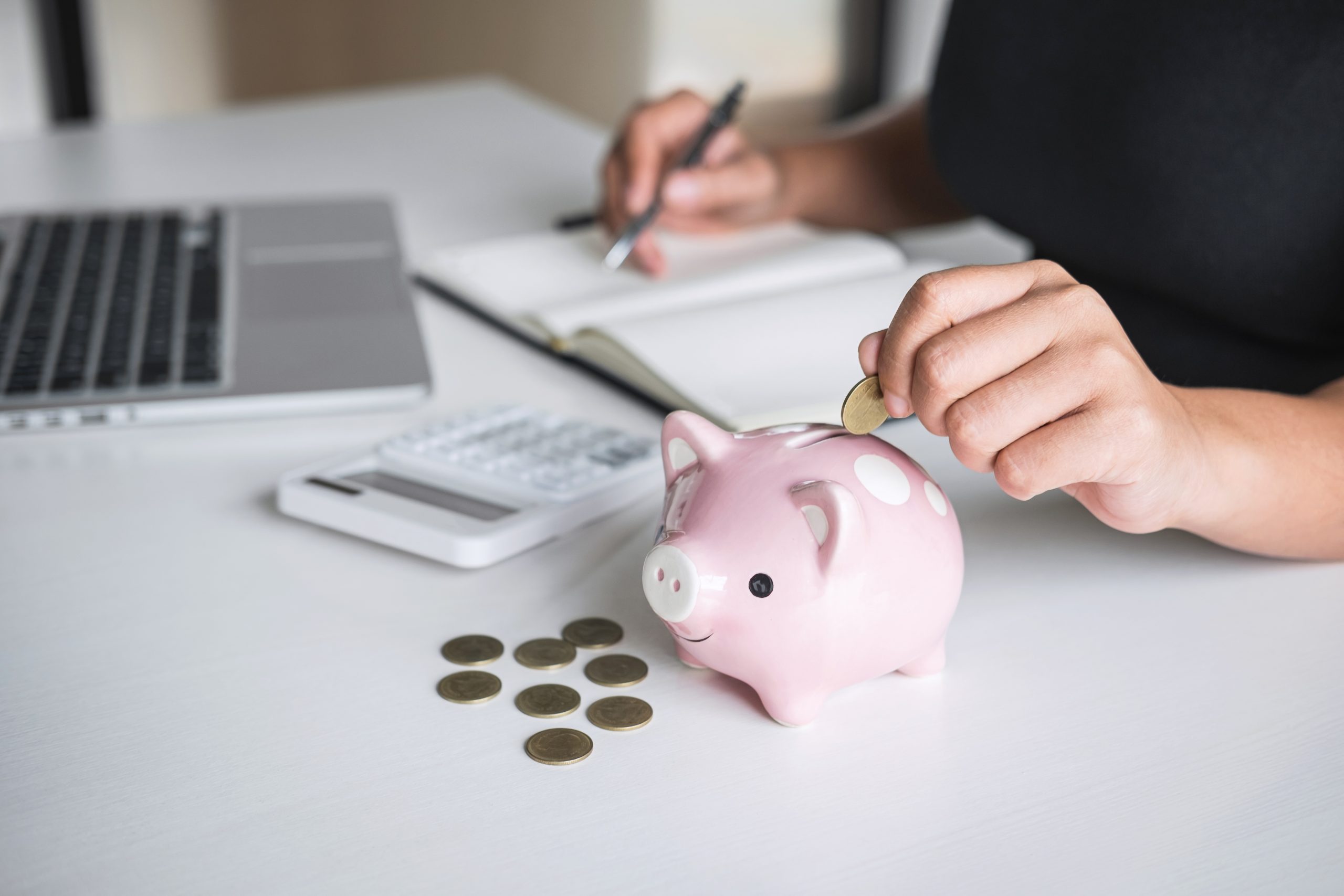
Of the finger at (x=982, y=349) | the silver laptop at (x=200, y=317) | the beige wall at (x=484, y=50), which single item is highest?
the finger at (x=982, y=349)

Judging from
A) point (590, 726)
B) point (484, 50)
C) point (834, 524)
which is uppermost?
point (834, 524)

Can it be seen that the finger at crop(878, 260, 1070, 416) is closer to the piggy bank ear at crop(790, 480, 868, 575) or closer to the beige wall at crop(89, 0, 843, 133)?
the piggy bank ear at crop(790, 480, 868, 575)

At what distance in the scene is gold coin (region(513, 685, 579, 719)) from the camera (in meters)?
0.53

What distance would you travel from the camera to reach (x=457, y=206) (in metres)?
1.33

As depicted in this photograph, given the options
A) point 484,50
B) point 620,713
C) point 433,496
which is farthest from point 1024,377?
point 484,50

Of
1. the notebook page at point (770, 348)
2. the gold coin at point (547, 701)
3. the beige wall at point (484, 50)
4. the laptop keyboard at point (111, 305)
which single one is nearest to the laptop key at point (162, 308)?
the laptop keyboard at point (111, 305)

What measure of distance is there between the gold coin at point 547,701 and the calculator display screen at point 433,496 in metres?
0.14

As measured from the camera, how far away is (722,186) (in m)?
1.13

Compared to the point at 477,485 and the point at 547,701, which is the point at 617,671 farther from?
the point at 477,485

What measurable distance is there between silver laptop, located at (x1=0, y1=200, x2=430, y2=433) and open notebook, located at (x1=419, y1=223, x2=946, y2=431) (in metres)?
0.10

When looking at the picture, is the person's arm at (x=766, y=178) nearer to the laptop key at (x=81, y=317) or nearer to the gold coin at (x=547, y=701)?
the laptop key at (x=81, y=317)

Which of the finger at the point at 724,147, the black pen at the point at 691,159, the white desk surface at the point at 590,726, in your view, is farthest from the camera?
the finger at the point at 724,147

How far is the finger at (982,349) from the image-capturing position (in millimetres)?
507

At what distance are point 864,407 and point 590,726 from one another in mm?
186
